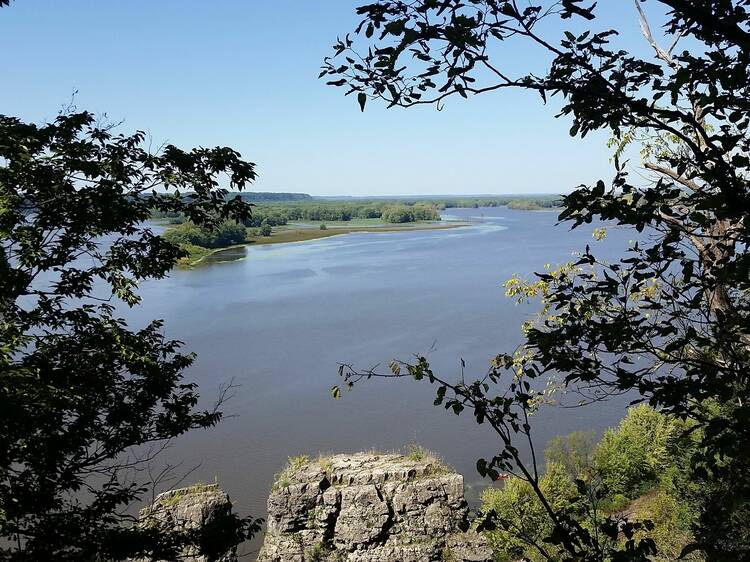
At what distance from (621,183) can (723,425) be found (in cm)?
113

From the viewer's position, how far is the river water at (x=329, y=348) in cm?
1919

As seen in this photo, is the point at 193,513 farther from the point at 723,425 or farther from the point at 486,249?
the point at 486,249

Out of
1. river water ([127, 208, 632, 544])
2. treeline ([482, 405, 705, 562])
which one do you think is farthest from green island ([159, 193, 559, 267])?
treeline ([482, 405, 705, 562])

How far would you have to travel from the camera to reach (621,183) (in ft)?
8.61

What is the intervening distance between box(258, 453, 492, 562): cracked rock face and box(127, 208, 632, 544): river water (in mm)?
2459

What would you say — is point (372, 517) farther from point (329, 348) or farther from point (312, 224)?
point (312, 224)

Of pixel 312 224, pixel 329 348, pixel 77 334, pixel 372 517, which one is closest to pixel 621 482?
pixel 372 517

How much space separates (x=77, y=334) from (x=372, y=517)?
7.98 m

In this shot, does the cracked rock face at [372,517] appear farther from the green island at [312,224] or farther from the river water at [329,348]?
the green island at [312,224]

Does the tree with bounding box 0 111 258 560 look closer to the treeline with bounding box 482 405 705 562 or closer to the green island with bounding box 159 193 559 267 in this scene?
the treeline with bounding box 482 405 705 562

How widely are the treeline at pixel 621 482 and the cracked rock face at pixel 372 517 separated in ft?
9.83

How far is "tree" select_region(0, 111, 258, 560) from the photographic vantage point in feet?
15.8

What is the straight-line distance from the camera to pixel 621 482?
1841cm

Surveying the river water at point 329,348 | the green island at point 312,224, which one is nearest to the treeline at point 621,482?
the river water at point 329,348
